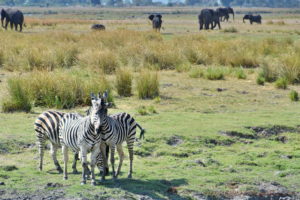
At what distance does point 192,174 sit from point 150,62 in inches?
485

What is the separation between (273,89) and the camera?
18453mm

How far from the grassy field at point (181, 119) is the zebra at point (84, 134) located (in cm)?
48

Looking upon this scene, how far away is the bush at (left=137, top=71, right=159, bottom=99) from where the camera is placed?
16.8m

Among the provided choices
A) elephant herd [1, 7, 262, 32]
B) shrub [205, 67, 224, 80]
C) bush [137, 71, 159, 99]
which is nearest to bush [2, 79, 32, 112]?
bush [137, 71, 159, 99]

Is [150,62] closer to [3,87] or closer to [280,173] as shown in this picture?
[3,87]

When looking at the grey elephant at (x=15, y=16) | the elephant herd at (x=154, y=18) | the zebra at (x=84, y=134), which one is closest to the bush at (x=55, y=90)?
the zebra at (x=84, y=134)

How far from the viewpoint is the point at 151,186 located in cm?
938

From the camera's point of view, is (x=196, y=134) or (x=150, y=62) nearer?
(x=196, y=134)

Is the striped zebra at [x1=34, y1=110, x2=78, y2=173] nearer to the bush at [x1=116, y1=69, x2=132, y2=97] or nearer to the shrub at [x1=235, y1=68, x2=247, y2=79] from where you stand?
the bush at [x1=116, y1=69, x2=132, y2=97]

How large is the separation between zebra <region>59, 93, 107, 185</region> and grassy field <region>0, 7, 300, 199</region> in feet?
1.57

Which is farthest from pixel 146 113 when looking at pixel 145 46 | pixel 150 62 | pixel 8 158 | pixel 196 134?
pixel 145 46

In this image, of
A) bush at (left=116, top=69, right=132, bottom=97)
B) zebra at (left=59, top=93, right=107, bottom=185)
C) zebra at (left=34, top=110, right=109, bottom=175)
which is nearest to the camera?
zebra at (left=59, top=93, right=107, bottom=185)

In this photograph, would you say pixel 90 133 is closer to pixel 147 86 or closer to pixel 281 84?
pixel 147 86

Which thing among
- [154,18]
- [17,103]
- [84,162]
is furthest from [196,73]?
[154,18]
